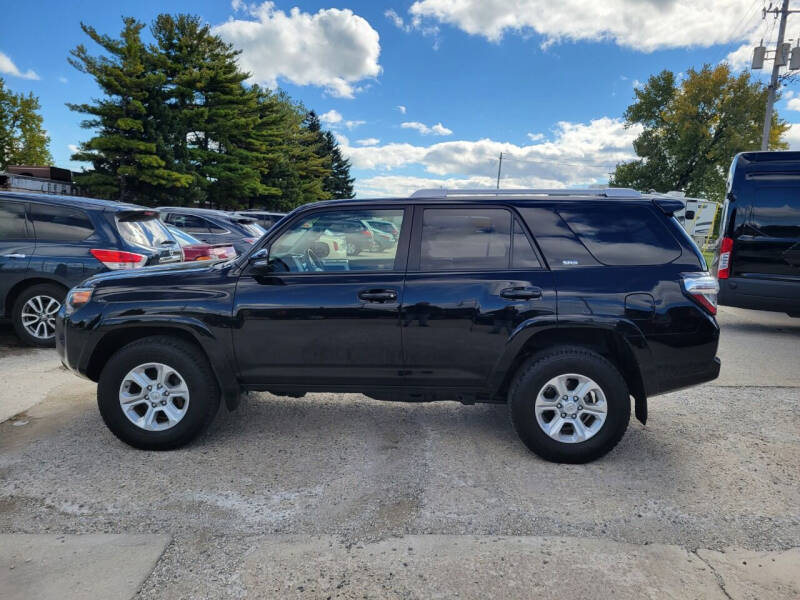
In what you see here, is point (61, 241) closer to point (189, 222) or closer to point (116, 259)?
point (116, 259)

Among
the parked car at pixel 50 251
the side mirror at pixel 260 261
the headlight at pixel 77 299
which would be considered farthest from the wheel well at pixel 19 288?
the side mirror at pixel 260 261

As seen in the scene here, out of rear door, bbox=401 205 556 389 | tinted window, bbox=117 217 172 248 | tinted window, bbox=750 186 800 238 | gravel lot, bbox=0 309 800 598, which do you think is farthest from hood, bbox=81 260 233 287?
tinted window, bbox=750 186 800 238

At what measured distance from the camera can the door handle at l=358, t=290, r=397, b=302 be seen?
352 cm

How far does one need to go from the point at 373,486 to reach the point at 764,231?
7.00 m

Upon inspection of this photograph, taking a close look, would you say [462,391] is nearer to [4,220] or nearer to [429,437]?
[429,437]

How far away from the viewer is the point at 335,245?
3.79 meters

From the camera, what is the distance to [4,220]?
644cm

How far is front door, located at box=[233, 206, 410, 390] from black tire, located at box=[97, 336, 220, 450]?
272 mm

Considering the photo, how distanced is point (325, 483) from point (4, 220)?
5755 millimetres

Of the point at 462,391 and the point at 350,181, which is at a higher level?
the point at 350,181

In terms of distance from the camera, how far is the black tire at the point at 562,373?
3406 millimetres

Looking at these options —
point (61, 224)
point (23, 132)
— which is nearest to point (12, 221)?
point (61, 224)

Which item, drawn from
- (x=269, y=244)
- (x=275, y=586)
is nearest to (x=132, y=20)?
(x=269, y=244)

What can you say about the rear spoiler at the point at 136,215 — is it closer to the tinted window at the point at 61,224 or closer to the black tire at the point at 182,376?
the tinted window at the point at 61,224
